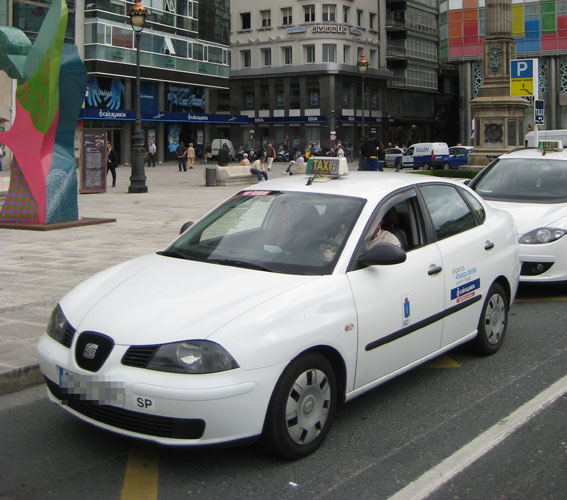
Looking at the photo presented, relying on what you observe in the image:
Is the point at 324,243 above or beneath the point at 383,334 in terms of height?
above

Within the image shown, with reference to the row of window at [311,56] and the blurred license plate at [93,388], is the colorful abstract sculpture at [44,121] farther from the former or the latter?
the row of window at [311,56]

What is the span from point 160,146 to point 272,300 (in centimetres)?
5665

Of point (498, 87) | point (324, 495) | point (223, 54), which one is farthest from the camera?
point (223, 54)

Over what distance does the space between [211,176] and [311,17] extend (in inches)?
1887

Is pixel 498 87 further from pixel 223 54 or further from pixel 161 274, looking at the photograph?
pixel 223 54

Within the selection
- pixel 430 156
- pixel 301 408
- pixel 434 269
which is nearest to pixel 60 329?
pixel 301 408

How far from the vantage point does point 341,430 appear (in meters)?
4.64

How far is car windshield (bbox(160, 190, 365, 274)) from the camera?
478cm

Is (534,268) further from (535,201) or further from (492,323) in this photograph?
(492,323)

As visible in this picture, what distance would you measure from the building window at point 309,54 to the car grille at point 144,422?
71131 millimetres

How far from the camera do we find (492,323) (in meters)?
6.18

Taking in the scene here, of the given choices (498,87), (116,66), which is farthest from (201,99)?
(498,87)

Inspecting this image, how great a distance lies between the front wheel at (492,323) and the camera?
Answer: 19.9 ft

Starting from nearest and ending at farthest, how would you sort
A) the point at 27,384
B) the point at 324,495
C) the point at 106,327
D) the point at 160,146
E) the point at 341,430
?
1. the point at 324,495
2. the point at 106,327
3. the point at 341,430
4. the point at 27,384
5. the point at 160,146
